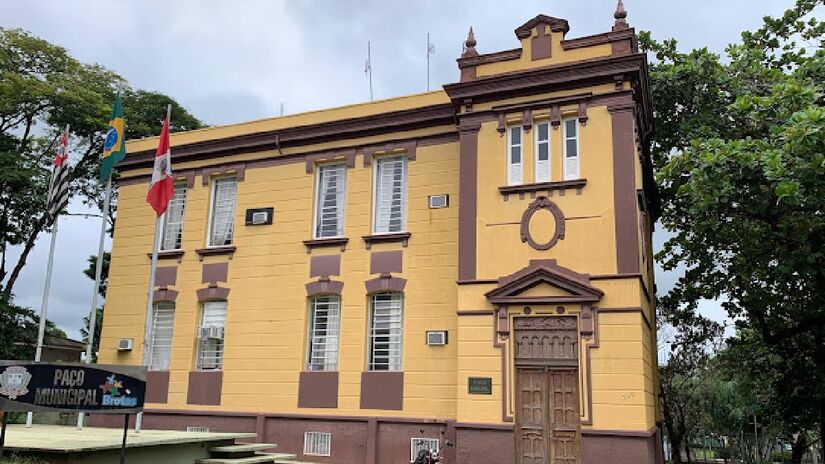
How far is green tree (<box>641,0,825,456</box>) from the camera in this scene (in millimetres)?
11555

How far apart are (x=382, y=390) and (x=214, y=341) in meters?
4.48

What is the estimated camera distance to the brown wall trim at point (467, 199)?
40.8ft

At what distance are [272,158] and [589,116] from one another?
24.5 ft

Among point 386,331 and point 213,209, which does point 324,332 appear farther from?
point 213,209

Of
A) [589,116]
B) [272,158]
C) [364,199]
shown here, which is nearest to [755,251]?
[589,116]

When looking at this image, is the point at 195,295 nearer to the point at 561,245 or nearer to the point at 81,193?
the point at 561,245

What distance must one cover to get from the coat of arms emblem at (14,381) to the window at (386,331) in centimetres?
748

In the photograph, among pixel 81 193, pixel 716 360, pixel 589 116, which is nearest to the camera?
pixel 589 116

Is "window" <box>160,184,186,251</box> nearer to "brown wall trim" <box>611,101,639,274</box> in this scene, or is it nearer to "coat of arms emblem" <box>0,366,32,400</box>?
"coat of arms emblem" <box>0,366,32,400</box>

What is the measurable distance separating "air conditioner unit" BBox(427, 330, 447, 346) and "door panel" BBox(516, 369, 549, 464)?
187 cm

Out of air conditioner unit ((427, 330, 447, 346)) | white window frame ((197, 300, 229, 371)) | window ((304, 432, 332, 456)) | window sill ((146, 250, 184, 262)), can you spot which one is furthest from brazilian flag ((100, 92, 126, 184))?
air conditioner unit ((427, 330, 447, 346))

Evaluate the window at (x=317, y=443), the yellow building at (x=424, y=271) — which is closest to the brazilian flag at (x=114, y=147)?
the yellow building at (x=424, y=271)

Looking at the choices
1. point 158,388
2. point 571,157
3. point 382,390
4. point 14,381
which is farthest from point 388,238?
point 14,381

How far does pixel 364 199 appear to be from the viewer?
1453 centimetres
